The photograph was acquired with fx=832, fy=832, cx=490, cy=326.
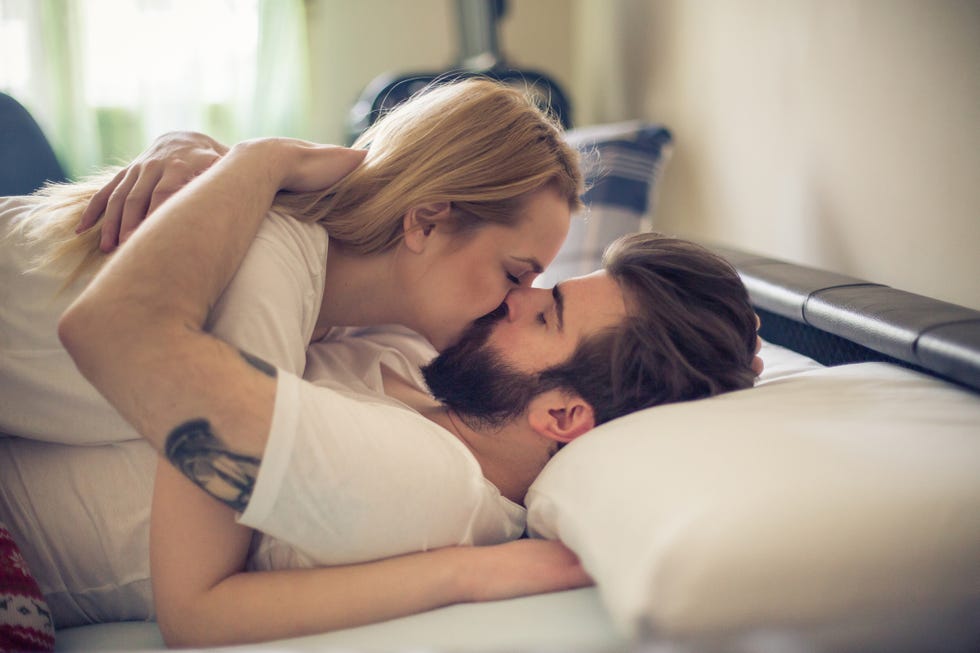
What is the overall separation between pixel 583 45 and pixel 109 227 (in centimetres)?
256

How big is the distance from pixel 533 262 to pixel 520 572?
1.59 feet

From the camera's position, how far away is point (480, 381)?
107 centimetres

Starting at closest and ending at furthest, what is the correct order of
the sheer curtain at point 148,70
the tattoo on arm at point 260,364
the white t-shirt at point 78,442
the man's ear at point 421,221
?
the tattoo on arm at point 260,364
the white t-shirt at point 78,442
the man's ear at point 421,221
the sheer curtain at point 148,70

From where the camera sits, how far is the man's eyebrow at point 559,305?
1050 millimetres

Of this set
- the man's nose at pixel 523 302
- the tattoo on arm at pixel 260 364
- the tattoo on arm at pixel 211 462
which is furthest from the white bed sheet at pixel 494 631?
the man's nose at pixel 523 302

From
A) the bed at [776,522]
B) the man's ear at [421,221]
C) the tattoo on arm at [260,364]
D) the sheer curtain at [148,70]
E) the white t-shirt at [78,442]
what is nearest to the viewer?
the bed at [776,522]

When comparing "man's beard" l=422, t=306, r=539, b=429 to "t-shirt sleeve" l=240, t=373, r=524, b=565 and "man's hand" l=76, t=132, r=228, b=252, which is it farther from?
"man's hand" l=76, t=132, r=228, b=252

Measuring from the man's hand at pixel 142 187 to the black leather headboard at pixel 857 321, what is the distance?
840 millimetres

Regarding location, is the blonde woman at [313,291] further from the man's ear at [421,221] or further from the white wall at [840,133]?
the white wall at [840,133]

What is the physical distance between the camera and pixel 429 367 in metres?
→ 1.16

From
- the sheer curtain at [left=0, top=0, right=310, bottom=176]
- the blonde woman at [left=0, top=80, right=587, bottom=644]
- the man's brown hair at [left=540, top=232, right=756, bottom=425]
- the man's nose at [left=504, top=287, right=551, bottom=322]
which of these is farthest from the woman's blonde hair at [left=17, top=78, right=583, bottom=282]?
the sheer curtain at [left=0, top=0, right=310, bottom=176]

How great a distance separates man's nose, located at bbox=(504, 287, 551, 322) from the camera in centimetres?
111

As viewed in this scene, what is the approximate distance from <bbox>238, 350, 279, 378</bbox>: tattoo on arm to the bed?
254mm

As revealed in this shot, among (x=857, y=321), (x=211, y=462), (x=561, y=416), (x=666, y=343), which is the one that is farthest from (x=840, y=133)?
(x=211, y=462)
